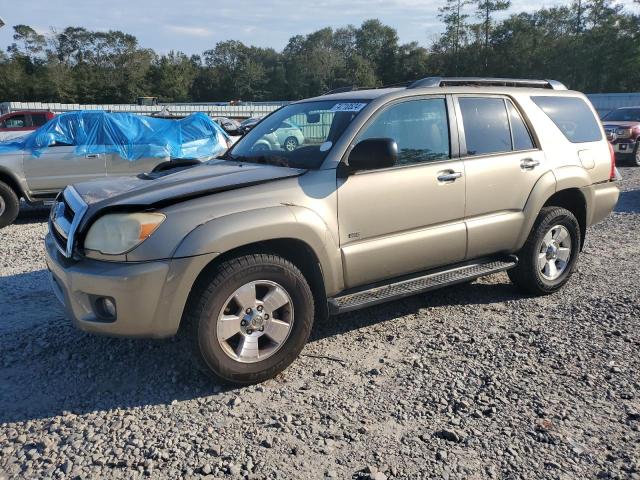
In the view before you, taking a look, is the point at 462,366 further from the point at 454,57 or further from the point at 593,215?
the point at 454,57

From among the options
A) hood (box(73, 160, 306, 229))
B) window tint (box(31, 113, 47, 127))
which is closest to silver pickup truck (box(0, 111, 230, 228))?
hood (box(73, 160, 306, 229))

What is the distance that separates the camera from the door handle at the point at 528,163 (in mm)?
4637

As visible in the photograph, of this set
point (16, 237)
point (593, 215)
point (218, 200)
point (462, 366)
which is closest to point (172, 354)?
point (218, 200)

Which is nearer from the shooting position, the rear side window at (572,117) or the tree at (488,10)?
the rear side window at (572,117)

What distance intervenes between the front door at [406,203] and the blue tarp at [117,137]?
629cm

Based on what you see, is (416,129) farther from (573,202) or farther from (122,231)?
(122,231)

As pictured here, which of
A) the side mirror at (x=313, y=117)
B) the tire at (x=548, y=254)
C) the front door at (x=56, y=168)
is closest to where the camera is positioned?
the side mirror at (x=313, y=117)

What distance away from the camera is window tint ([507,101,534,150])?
4.70 meters

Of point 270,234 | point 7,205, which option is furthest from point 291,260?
point 7,205

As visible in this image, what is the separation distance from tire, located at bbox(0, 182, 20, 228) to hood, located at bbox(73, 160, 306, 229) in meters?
5.09

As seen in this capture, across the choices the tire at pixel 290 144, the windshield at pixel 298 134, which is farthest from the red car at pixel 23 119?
the tire at pixel 290 144

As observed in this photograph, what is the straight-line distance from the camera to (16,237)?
7.67 meters

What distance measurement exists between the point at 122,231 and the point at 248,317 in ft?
2.91

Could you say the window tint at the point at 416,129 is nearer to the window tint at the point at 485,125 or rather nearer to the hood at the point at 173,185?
the window tint at the point at 485,125
